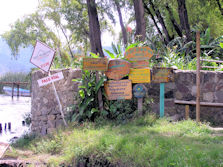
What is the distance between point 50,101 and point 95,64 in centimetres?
218

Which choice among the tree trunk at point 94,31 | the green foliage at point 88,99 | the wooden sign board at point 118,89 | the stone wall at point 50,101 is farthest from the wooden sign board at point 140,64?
the tree trunk at point 94,31

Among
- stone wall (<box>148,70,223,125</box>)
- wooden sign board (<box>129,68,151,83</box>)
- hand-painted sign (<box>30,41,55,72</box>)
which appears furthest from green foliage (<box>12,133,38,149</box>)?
stone wall (<box>148,70,223,125</box>)

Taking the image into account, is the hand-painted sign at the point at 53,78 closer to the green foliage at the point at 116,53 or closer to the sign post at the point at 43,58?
the sign post at the point at 43,58

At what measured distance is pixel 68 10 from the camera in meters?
22.5

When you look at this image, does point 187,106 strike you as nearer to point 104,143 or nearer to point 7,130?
point 104,143

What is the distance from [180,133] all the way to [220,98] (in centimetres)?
256

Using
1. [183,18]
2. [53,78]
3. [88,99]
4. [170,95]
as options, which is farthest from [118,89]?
[183,18]

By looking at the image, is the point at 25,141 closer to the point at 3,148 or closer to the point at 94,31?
the point at 3,148

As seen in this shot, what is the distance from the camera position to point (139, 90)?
7.12 metres

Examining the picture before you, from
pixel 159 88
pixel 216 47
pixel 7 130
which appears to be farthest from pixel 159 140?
pixel 7 130

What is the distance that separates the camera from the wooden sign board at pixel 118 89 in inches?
283

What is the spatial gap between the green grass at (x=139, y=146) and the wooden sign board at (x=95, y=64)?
4.93 ft

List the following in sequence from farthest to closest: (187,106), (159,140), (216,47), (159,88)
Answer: (216,47) < (159,88) < (187,106) < (159,140)

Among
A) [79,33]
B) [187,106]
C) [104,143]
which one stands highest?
[79,33]
